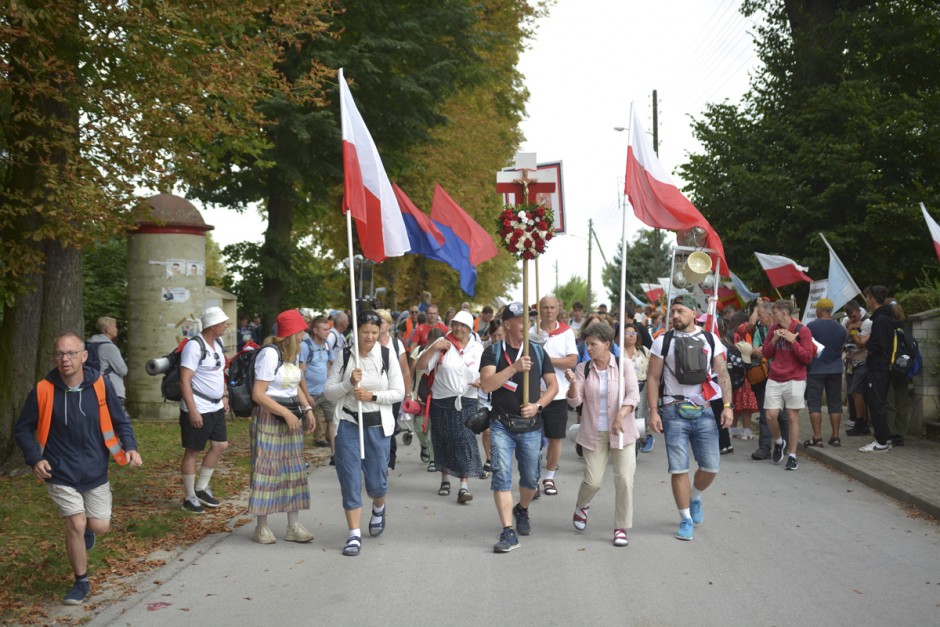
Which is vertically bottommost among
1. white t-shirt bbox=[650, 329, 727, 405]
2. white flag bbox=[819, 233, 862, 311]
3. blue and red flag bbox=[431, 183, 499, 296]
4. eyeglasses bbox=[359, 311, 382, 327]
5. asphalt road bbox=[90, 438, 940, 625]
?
asphalt road bbox=[90, 438, 940, 625]

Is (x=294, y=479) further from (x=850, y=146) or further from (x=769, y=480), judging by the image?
(x=850, y=146)

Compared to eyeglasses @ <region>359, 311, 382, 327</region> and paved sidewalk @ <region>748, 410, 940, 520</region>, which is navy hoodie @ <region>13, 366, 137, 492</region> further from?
paved sidewalk @ <region>748, 410, 940, 520</region>

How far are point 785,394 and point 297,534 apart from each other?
614 cm

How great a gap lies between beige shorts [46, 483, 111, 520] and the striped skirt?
4.96 ft

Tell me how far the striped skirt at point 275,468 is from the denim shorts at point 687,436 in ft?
9.86

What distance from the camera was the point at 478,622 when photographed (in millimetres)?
5418

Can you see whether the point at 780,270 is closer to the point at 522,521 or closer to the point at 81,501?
the point at 522,521

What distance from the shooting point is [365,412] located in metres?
7.42

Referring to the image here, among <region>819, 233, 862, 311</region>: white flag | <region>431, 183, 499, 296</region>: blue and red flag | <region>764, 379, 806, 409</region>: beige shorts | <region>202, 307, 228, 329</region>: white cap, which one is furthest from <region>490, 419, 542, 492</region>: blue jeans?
<region>819, 233, 862, 311</region>: white flag

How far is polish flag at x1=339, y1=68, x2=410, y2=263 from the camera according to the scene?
27.1 feet

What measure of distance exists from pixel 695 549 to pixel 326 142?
14.3 meters

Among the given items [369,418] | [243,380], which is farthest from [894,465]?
[243,380]

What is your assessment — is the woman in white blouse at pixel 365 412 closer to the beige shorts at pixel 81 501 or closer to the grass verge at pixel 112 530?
the grass verge at pixel 112 530

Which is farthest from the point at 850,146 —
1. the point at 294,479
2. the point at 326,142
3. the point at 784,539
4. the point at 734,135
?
the point at 294,479
